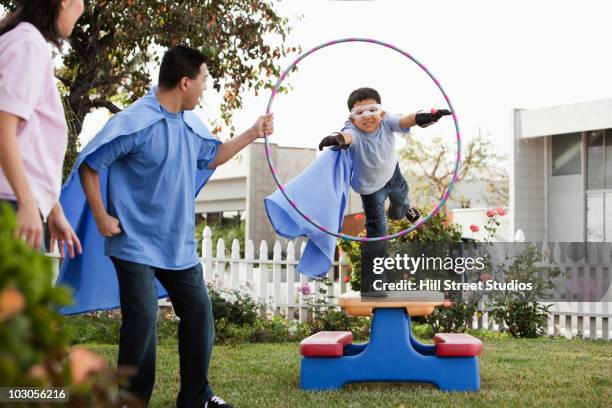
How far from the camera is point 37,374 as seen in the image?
4.26ft

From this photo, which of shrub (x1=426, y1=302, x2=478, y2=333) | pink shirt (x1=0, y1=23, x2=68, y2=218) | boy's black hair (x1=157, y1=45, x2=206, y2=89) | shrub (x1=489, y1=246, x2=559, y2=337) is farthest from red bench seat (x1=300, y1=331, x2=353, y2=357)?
shrub (x1=489, y1=246, x2=559, y2=337)

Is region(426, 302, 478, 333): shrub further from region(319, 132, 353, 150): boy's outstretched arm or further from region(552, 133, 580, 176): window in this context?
region(552, 133, 580, 176): window

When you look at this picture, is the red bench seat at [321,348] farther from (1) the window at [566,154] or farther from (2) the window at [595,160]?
(1) the window at [566,154]

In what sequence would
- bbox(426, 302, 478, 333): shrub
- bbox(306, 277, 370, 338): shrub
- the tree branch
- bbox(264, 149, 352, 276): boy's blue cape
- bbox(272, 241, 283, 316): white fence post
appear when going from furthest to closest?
the tree branch, bbox(272, 241, 283, 316): white fence post, bbox(426, 302, 478, 333): shrub, bbox(306, 277, 370, 338): shrub, bbox(264, 149, 352, 276): boy's blue cape

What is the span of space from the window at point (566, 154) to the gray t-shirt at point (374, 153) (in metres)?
12.1

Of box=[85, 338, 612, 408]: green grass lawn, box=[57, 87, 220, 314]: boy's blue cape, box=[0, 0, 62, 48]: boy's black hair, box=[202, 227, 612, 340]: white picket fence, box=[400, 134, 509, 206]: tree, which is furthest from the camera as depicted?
box=[400, 134, 509, 206]: tree

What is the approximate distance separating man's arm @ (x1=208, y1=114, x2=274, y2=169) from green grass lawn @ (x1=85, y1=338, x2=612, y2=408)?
1.30 metres

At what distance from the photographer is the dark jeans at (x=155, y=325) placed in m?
3.85

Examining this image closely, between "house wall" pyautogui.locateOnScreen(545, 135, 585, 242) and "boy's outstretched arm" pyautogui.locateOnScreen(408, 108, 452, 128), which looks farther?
"house wall" pyautogui.locateOnScreen(545, 135, 585, 242)

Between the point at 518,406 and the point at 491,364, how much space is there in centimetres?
196

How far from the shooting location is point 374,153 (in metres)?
5.16

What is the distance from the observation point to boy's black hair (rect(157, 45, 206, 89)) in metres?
4.03

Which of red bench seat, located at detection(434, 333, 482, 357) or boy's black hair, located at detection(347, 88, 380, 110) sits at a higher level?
boy's black hair, located at detection(347, 88, 380, 110)

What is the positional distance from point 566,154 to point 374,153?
41.1ft
